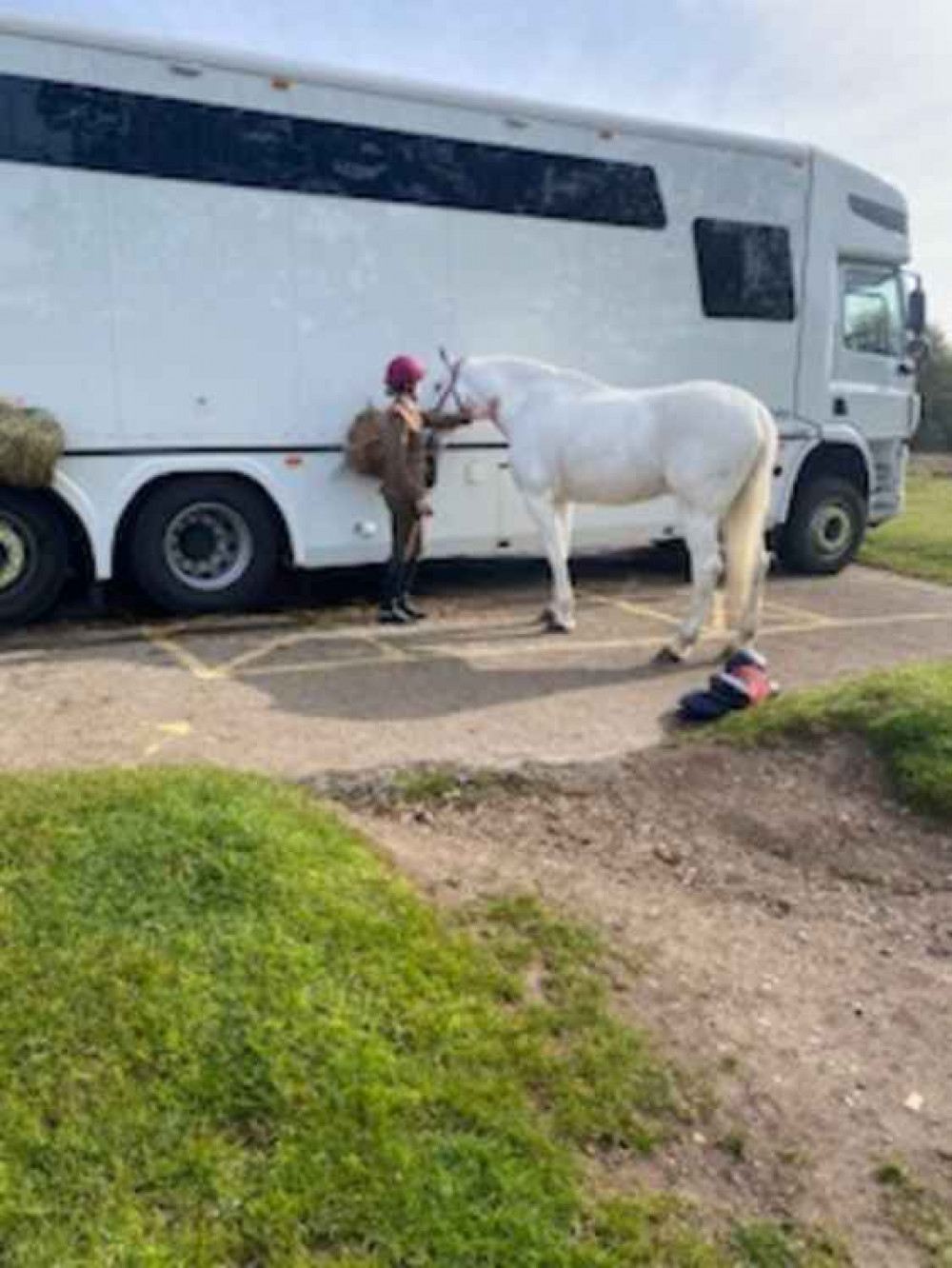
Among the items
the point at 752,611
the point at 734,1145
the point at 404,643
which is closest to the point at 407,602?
the point at 404,643

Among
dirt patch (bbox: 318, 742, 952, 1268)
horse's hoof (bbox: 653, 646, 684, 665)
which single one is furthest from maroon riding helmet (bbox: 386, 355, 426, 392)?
dirt patch (bbox: 318, 742, 952, 1268)

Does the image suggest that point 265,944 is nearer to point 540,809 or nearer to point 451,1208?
point 451,1208

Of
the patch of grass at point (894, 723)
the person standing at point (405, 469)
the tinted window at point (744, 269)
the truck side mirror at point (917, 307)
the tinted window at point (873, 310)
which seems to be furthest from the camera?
the truck side mirror at point (917, 307)

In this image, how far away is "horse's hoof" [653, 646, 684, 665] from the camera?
744cm

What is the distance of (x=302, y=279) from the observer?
314 inches

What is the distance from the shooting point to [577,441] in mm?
7820

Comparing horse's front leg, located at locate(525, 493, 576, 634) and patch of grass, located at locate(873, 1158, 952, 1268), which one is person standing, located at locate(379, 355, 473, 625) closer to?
horse's front leg, located at locate(525, 493, 576, 634)

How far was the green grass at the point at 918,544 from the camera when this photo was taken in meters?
12.4

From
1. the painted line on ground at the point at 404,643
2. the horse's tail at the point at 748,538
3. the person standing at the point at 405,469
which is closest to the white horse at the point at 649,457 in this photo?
the horse's tail at the point at 748,538

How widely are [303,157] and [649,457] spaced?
3.29 meters

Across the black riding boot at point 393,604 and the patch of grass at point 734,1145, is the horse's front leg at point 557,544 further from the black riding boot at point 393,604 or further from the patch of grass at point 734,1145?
the patch of grass at point 734,1145

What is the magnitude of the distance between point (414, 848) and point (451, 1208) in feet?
6.16

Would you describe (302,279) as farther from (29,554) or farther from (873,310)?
(873,310)

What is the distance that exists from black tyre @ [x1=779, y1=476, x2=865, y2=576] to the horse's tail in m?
3.80
